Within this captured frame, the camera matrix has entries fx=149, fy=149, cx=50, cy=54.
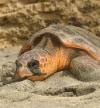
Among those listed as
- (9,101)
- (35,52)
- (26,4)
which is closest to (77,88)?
(9,101)

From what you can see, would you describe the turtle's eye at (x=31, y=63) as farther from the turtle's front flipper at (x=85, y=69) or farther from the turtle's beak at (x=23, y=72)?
the turtle's front flipper at (x=85, y=69)

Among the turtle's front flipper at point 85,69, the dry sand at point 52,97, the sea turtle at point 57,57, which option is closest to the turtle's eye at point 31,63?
the sea turtle at point 57,57

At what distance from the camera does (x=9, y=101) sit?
4.45ft

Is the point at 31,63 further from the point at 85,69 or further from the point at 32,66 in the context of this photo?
the point at 85,69

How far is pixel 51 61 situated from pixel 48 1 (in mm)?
3338

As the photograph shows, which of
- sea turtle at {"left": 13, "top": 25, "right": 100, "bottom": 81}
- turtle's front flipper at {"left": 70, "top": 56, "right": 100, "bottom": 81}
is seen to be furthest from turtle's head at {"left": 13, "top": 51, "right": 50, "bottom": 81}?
turtle's front flipper at {"left": 70, "top": 56, "right": 100, "bottom": 81}

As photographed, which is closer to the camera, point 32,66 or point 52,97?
point 52,97

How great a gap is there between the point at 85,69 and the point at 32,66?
0.73m

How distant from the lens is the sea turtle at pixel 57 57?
202 cm

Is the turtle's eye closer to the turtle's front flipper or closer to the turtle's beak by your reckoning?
the turtle's beak

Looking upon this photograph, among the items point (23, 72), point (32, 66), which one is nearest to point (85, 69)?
point (32, 66)

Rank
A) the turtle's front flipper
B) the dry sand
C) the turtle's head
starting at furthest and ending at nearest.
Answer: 1. the turtle's head
2. the turtle's front flipper
3. the dry sand

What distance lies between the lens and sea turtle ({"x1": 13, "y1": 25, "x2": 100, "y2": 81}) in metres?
2.02

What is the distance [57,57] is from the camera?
2465 mm
